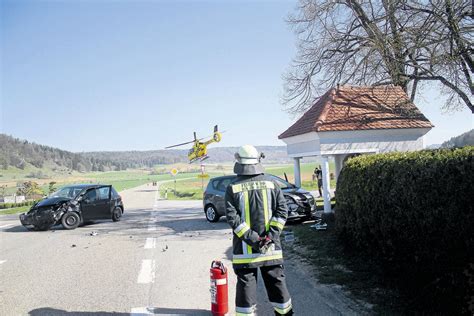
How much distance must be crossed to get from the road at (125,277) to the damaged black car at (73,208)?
1969 mm

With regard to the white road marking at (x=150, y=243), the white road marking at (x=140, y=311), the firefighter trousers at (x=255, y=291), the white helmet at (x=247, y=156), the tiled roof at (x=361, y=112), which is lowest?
the white road marking at (x=150, y=243)

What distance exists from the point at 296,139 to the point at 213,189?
4.00 metres

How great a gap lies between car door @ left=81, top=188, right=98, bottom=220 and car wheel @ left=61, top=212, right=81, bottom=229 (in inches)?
15.1

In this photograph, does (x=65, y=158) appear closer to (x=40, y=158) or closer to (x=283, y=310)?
(x=40, y=158)

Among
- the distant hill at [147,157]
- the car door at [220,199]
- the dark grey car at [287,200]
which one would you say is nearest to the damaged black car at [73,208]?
the dark grey car at [287,200]

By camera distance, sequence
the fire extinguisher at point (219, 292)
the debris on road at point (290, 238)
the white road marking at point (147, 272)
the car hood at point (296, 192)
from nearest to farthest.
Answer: the fire extinguisher at point (219, 292) < the white road marking at point (147, 272) < the debris on road at point (290, 238) < the car hood at point (296, 192)

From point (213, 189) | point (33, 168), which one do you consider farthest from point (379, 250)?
point (33, 168)

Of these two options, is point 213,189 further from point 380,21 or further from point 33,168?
point 33,168

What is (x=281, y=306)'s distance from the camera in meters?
4.57

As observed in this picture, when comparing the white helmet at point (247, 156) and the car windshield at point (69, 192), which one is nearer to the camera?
the white helmet at point (247, 156)

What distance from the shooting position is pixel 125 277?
7.52 meters

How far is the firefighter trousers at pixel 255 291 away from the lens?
4.50 m

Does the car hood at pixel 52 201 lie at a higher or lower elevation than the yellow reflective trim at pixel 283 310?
higher

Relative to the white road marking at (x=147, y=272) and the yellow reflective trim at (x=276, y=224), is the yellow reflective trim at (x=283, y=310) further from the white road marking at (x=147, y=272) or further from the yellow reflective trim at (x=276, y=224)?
the white road marking at (x=147, y=272)
